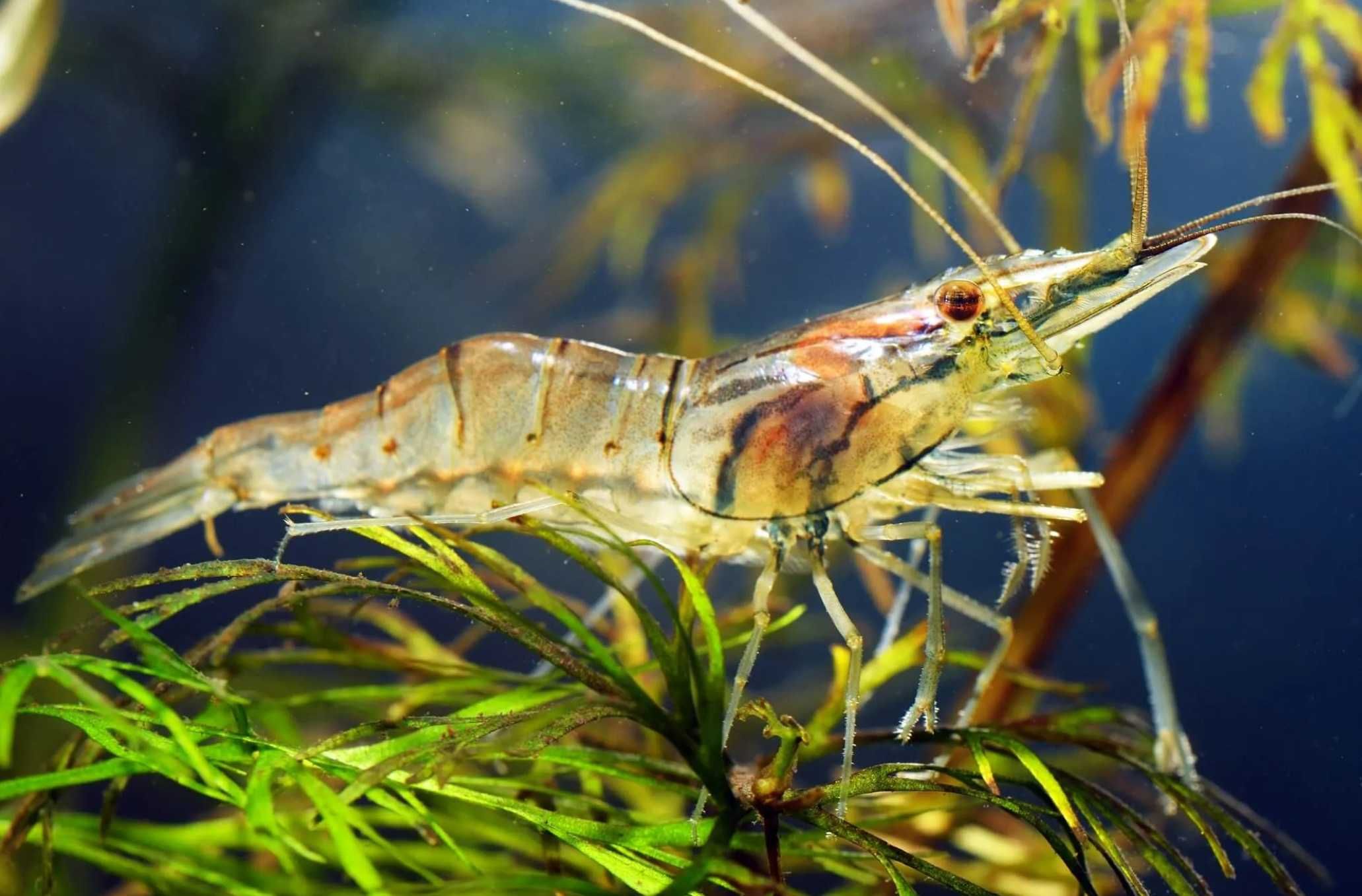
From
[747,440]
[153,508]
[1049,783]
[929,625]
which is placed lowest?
[1049,783]

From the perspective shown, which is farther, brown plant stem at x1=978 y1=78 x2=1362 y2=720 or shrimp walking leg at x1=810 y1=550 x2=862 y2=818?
brown plant stem at x1=978 y1=78 x2=1362 y2=720

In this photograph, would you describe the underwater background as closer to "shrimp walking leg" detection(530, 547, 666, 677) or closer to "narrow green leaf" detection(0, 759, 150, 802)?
"shrimp walking leg" detection(530, 547, 666, 677)

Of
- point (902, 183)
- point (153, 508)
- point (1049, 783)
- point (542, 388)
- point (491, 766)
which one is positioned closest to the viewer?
point (1049, 783)

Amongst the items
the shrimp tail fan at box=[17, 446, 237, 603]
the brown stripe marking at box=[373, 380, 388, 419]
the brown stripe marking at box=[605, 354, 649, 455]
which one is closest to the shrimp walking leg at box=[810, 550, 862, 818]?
the brown stripe marking at box=[605, 354, 649, 455]

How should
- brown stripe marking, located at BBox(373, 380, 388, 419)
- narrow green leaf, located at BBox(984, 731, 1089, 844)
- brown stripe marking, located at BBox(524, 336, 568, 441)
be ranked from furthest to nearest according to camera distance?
brown stripe marking, located at BBox(373, 380, 388, 419), brown stripe marking, located at BBox(524, 336, 568, 441), narrow green leaf, located at BBox(984, 731, 1089, 844)

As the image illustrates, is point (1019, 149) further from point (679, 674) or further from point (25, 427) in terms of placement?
point (25, 427)

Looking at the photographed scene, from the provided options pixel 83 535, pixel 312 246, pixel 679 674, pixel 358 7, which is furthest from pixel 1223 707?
pixel 358 7

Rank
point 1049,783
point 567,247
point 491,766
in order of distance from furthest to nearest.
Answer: point 567,247
point 491,766
point 1049,783

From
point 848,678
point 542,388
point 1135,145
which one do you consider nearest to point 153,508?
point 542,388

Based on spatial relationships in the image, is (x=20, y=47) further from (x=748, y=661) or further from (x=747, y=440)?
(x=748, y=661)
